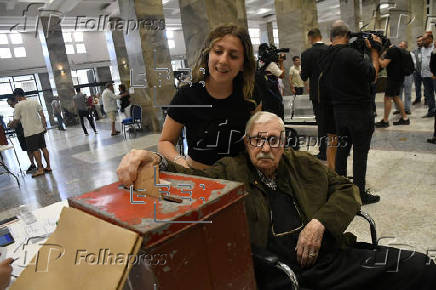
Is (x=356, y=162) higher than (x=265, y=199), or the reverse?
(x=265, y=199)

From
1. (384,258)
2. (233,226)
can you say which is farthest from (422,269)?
(233,226)

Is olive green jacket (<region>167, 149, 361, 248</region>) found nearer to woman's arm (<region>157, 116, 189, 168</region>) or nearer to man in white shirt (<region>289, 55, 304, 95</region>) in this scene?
woman's arm (<region>157, 116, 189, 168</region>)

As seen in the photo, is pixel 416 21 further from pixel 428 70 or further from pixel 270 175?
pixel 270 175

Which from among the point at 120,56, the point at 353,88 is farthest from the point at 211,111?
the point at 120,56

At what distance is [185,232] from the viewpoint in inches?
27.3

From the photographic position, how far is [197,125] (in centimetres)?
172

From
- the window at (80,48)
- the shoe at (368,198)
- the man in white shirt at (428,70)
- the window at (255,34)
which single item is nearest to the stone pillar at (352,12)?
the man in white shirt at (428,70)

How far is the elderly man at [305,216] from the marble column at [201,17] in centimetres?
406

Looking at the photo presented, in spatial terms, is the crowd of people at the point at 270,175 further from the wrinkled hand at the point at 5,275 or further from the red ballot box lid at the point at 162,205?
the wrinkled hand at the point at 5,275

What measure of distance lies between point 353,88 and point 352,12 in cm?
1076

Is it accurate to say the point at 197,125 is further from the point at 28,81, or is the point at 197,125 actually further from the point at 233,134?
the point at 28,81

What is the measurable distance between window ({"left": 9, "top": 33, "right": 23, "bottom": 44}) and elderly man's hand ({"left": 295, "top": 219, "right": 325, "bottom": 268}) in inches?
847

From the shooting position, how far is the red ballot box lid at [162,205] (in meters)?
0.66

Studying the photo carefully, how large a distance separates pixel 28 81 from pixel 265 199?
21.5 m
